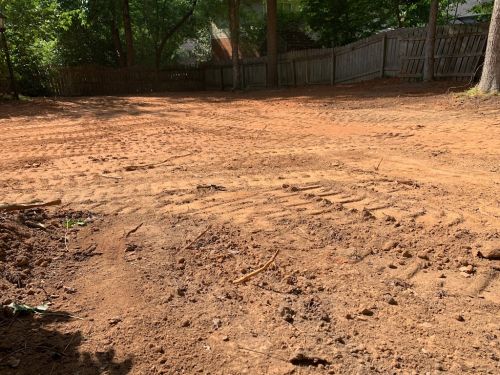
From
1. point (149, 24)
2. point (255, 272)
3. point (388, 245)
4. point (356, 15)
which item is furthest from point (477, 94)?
point (149, 24)

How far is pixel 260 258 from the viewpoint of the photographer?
3447mm

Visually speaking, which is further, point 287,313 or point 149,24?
point 149,24

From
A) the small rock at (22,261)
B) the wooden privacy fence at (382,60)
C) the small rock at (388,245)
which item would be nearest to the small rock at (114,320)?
the small rock at (22,261)

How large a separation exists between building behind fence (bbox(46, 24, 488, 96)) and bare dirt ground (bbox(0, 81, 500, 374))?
872cm

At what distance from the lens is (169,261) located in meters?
3.45

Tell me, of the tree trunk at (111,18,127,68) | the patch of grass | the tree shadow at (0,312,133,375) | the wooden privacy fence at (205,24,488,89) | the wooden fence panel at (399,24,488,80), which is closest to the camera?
the tree shadow at (0,312,133,375)

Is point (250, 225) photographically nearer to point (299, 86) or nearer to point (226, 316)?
point (226, 316)

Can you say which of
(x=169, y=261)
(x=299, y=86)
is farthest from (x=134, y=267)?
(x=299, y=86)

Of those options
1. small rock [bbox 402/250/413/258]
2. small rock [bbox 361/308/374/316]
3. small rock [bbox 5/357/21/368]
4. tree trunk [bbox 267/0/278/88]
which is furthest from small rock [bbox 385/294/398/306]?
tree trunk [bbox 267/0/278/88]

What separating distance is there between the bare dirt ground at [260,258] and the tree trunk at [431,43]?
859 cm

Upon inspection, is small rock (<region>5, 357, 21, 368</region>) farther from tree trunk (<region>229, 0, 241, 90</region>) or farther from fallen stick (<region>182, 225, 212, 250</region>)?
tree trunk (<region>229, 0, 241, 90</region>)

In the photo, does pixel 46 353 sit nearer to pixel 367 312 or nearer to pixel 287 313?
pixel 287 313

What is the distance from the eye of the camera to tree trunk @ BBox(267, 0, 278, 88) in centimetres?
2077

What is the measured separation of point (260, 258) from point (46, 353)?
163 centimetres
